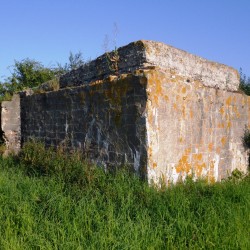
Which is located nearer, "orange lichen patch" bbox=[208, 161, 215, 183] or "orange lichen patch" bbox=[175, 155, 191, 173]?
"orange lichen patch" bbox=[175, 155, 191, 173]

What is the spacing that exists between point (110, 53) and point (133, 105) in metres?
1.96

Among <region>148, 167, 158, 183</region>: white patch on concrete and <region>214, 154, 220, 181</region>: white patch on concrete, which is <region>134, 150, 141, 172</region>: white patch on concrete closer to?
<region>148, 167, 158, 183</region>: white patch on concrete

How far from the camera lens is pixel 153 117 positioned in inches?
176

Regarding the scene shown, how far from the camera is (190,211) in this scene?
3.64 m

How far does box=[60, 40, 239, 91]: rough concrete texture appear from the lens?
18.0 feet

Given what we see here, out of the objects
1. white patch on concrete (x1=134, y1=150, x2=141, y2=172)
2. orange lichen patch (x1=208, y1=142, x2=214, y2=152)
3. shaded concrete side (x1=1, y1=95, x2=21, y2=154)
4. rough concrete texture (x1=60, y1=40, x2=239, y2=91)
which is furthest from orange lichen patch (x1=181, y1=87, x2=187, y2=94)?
shaded concrete side (x1=1, y1=95, x2=21, y2=154)

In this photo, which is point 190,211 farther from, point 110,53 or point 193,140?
point 110,53

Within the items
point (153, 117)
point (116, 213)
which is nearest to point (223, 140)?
point (153, 117)

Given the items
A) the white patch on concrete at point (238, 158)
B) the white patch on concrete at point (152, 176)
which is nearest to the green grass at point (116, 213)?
the white patch on concrete at point (152, 176)

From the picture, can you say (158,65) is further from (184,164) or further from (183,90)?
(184,164)

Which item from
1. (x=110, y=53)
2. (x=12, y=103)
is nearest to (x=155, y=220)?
(x=110, y=53)

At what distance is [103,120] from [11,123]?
14.0 feet

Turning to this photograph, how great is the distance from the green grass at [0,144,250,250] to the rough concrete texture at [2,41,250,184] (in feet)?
1.48

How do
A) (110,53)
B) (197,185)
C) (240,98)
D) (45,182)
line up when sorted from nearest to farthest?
(197,185), (45,182), (110,53), (240,98)
